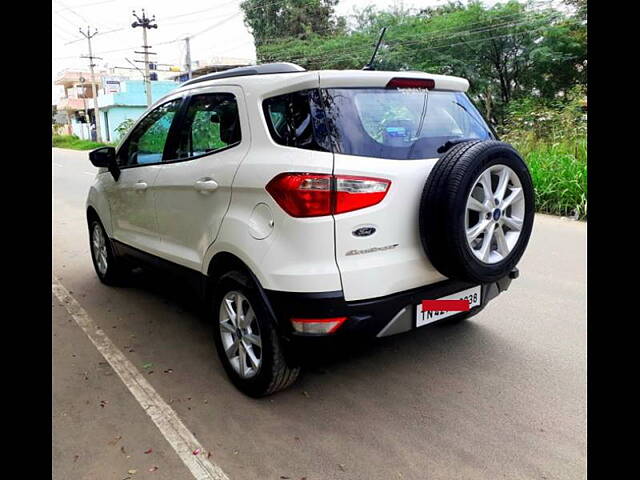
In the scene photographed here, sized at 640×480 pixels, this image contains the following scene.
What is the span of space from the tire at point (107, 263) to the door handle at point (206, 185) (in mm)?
2172

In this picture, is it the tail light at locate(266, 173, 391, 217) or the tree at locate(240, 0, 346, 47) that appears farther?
the tree at locate(240, 0, 346, 47)

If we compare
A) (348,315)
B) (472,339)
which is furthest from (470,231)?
(472,339)

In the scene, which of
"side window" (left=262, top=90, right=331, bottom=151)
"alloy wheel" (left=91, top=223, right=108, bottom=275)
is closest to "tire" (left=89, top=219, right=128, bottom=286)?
"alloy wheel" (left=91, top=223, right=108, bottom=275)

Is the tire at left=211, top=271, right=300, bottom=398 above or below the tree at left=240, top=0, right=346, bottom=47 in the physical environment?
below

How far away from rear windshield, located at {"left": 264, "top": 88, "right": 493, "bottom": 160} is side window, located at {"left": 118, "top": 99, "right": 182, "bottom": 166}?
1.36m

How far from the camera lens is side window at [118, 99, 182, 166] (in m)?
4.00

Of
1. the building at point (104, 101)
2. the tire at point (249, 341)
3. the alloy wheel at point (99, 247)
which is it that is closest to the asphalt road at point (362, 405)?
the tire at point (249, 341)

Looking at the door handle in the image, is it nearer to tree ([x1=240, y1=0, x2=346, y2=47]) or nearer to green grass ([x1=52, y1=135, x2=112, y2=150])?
tree ([x1=240, y1=0, x2=346, y2=47])

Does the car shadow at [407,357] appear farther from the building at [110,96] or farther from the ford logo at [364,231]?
the building at [110,96]

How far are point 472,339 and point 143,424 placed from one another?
2.29 meters

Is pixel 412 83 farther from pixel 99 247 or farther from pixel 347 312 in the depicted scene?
pixel 99 247

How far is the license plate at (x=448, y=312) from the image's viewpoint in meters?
2.89
